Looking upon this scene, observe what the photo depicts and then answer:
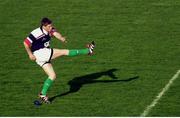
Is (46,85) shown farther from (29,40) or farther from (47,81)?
(29,40)

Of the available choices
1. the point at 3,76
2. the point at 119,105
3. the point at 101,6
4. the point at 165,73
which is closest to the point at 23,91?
the point at 3,76

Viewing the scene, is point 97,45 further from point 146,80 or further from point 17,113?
point 17,113

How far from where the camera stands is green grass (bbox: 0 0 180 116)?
16266 millimetres

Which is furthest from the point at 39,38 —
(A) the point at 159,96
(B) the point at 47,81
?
(A) the point at 159,96

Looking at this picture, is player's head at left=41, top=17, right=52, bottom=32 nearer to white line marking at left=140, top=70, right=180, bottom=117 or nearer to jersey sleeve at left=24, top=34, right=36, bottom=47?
jersey sleeve at left=24, top=34, right=36, bottom=47

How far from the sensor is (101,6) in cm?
2434

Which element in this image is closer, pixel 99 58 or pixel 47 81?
pixel 47 81

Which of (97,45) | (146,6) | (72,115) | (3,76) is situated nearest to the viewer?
(72,115)

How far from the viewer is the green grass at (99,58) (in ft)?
53.4

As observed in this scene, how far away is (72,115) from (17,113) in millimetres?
1417

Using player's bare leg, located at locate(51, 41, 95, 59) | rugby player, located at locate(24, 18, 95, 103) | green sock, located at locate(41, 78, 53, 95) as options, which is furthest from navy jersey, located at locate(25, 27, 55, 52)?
green sock, located at locate(41, 78, 53, 95)

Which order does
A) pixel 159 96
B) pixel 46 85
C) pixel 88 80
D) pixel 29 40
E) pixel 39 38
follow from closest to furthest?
pixel 29 40 → pixel 39 38 → pixel 46 85 → pixel 159 96 → pixel 88 80

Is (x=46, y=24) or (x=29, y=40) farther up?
(x=46, y=24)

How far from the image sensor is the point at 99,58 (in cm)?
1986
